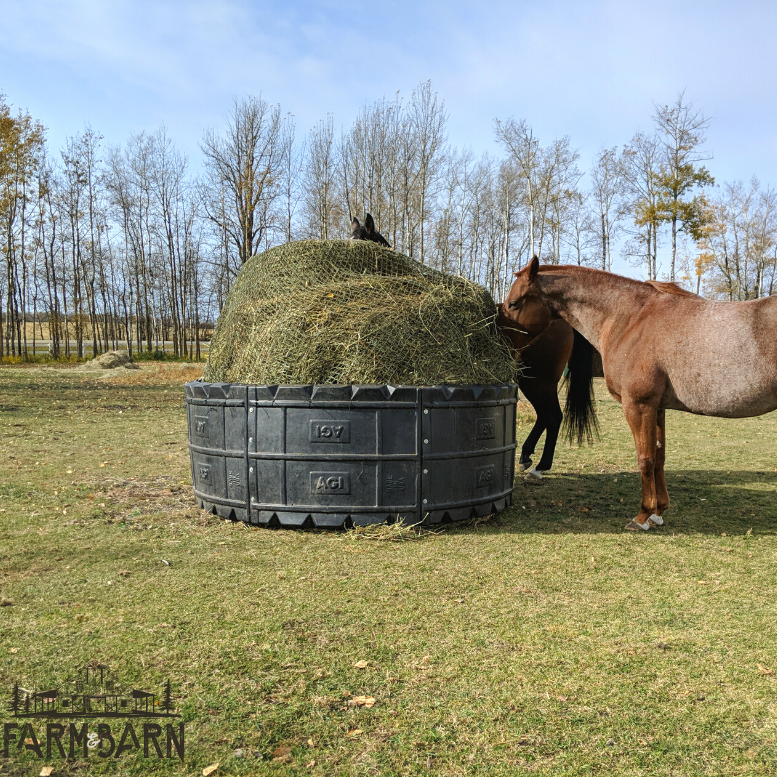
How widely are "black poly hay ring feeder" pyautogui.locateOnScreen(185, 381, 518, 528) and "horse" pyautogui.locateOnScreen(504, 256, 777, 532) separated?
4.11 feet

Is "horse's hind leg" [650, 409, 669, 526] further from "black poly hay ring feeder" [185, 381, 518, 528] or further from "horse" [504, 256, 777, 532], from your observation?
"black poly hay ring feeder" [185, 381, 518, 528]

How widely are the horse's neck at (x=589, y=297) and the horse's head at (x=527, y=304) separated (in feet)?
0.28

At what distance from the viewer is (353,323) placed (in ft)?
17.2

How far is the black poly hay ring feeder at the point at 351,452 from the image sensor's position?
16.5ft

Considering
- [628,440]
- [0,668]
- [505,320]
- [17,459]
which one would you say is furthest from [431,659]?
[628,440]

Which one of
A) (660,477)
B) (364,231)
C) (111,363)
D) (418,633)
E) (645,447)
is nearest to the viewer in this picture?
(418,633)

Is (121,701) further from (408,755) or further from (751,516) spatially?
(751,516)

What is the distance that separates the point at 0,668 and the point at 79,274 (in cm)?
3970

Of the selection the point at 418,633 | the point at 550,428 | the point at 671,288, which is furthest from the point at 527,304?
the point at 418,633

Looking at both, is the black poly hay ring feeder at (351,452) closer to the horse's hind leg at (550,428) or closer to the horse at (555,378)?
the horse at (555,378)

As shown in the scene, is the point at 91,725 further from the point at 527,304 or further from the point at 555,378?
the point at 555,378

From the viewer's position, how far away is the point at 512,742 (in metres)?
2.36

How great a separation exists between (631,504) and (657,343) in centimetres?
194

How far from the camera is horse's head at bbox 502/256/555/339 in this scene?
19.9 feet
